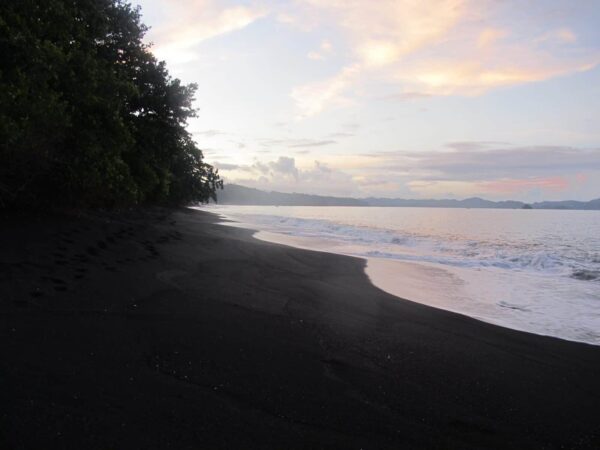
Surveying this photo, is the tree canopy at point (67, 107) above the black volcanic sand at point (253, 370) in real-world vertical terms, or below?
above

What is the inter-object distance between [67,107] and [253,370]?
11436 millimetres

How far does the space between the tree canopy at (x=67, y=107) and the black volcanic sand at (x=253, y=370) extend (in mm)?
3438

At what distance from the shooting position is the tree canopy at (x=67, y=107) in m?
10.5

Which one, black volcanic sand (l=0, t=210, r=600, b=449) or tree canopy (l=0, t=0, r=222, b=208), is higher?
tree canopy (l=0, t=0, r=222, b=208)

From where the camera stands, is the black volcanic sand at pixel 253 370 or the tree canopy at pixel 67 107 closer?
the black volcanic sand at pixel 253 370

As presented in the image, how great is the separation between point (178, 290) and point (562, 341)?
280 inches

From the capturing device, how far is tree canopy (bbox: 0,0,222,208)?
413 inches

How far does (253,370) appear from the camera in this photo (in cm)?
485

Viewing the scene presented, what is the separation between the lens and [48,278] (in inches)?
289

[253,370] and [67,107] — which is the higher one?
[67,107]

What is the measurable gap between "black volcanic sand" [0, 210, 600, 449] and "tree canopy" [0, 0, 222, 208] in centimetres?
344

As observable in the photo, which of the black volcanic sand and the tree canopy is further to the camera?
the tree canopy

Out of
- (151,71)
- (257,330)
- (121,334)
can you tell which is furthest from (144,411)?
(151,71)

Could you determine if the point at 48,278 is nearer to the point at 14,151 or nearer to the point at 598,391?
the point at 14,151
